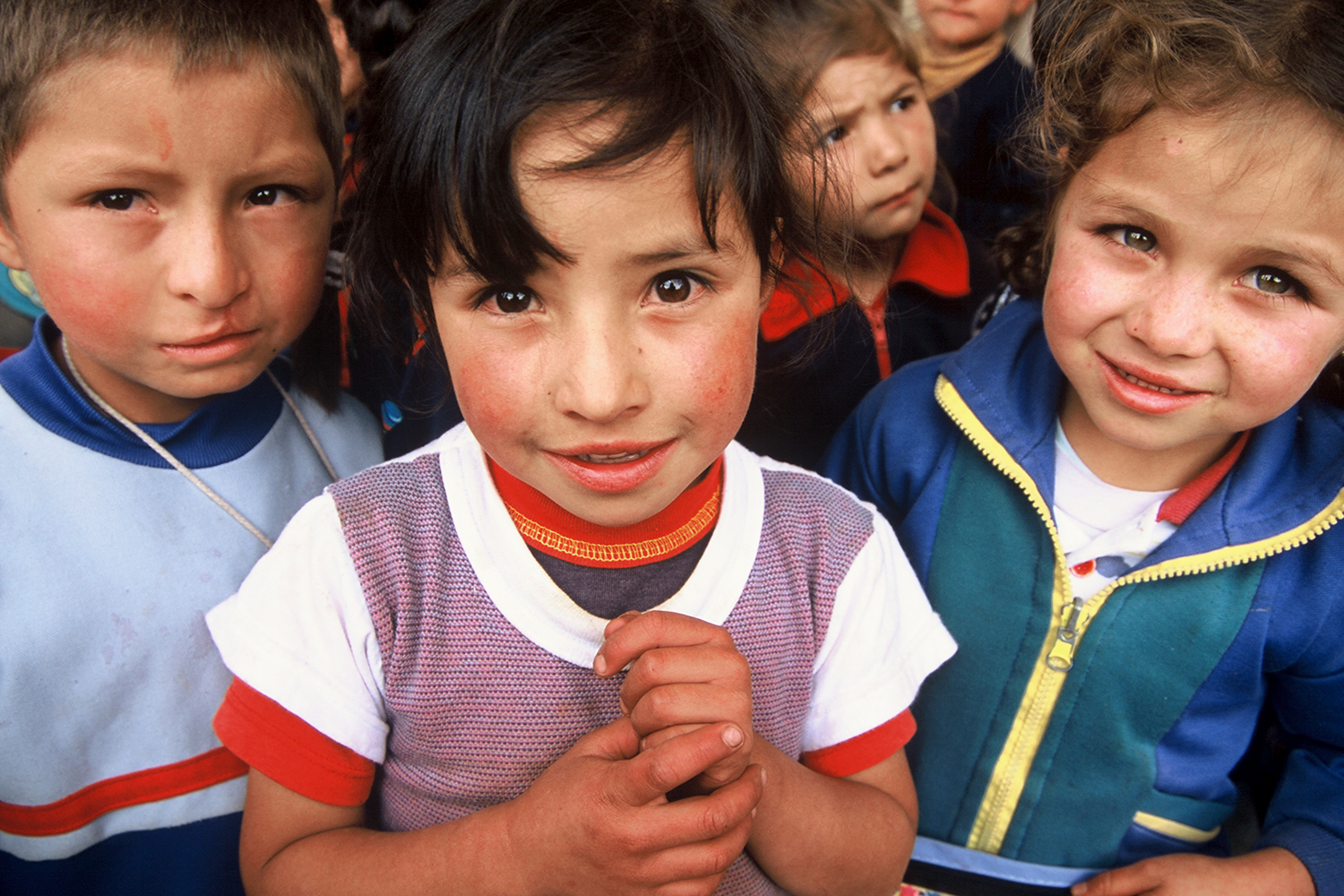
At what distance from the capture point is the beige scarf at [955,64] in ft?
6.85

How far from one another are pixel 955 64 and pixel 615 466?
1.69 m

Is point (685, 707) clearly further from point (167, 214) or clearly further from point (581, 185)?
point (167, 214)

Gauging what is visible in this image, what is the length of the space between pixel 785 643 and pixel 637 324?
15.5 inches

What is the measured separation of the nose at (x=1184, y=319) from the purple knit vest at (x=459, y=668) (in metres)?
0.49

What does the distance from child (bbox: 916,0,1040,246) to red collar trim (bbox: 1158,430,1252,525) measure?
92cm

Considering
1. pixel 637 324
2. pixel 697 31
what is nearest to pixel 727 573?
pixel 637 324

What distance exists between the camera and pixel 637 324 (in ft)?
2.69

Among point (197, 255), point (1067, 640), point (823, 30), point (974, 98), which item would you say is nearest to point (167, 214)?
point (197, 255)

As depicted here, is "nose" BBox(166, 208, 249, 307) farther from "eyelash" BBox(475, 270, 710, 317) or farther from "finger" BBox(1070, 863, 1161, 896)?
"finger" BBox(1070, 863, 1161, 896)

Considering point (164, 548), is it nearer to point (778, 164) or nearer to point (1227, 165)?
point (778, 164)

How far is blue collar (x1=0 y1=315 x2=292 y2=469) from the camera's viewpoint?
1.02 m

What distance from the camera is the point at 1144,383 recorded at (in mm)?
1055

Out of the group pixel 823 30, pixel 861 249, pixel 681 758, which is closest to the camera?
pixel 681 758

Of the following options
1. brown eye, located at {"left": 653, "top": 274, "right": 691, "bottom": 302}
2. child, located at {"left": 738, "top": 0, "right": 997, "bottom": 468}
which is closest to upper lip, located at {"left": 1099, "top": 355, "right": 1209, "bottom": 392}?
child, located at {"left": 738, "top": 0, "right": 997, "bottom": 468}
